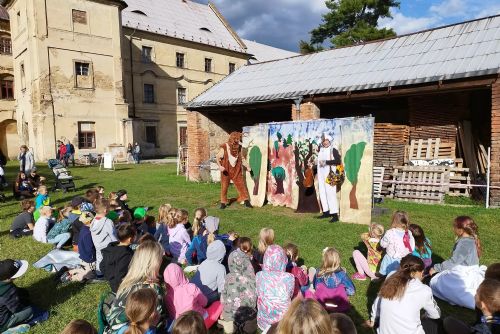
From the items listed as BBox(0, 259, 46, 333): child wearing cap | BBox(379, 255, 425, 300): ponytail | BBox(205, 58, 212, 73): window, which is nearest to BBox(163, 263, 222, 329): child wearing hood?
BBox(0, 259, 46, 333): child wearing cap

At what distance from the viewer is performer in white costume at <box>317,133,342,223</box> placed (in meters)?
9.38

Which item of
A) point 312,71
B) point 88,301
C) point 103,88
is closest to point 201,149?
point 312,71

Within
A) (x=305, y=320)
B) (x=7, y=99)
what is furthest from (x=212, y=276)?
(x=7, y=99)

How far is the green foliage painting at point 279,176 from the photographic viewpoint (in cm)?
1106

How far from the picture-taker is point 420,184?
11.0 m

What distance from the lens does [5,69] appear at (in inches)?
1262

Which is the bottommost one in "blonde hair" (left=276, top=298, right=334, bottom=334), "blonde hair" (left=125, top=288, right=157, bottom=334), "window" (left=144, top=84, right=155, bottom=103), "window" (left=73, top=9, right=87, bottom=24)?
"blonde hair" (left=125, top=288, right=157, bottom=334)

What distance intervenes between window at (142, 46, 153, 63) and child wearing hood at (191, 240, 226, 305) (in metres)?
32.4

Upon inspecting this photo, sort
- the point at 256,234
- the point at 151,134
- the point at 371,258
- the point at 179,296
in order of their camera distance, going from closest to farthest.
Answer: the point at 179,296
the point at 371,258
the point at 256,234
the point at 151,134

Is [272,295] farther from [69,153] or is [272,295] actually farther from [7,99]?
[7,99]

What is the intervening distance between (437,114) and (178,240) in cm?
1018

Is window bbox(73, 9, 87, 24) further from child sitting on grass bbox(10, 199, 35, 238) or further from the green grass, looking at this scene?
child sitting on grass bbox(10, 199, 35, 238)

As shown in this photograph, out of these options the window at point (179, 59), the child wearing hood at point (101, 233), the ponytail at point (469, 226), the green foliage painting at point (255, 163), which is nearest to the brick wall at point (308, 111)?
the green foliage painting at point (255, 163)

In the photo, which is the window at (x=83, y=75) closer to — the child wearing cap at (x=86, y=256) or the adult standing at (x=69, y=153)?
the adult standing at (x=69, y=153)
